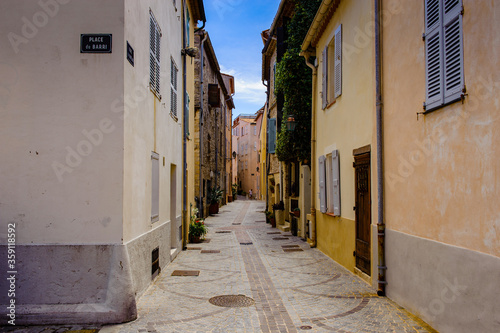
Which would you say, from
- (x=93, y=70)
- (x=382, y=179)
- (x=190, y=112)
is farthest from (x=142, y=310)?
(x=190, y=112)

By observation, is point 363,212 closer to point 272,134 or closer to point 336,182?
point 336,182

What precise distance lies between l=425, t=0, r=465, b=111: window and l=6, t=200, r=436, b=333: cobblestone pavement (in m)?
2.74

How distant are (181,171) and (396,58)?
6.78 m

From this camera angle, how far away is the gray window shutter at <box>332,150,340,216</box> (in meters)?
9.16

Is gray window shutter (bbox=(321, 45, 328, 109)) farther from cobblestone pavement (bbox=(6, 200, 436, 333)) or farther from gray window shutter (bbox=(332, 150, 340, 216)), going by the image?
cobblestone pavement (bbox=(6, 200, 436, 333))

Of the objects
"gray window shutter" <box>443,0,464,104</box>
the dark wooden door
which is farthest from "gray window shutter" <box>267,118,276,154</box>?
"gray window shutter" <box>443,0,464,104</box>

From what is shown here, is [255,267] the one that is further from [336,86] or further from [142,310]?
[336,86]

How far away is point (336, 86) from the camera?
9.40m

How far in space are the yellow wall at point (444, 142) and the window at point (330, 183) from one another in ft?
9.39

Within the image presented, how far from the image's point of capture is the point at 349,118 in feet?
27.8

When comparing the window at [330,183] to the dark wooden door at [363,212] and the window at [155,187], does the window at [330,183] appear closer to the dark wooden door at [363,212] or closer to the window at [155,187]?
the dark wooden door at [363,212]

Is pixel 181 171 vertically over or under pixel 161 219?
over

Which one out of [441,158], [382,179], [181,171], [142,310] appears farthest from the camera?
[181,171]

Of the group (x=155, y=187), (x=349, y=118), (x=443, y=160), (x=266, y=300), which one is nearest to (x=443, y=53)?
(x=443, y=160)
